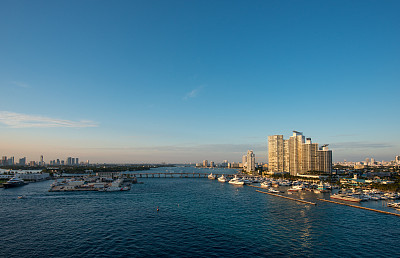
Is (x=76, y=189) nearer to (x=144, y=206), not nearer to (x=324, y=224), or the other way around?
(x=144, y=206)

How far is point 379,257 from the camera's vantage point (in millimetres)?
26656

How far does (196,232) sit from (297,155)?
129m

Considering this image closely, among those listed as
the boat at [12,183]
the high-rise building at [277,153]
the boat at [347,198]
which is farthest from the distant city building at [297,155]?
the boat at [12,183]

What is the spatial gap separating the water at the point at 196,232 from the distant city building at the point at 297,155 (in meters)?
94.1

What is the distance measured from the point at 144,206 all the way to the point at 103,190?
41541 mm

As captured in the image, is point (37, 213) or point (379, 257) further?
point (37, 213)

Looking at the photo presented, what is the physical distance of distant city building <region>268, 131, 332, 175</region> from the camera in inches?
5477

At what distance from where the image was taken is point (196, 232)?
3459 centimetres

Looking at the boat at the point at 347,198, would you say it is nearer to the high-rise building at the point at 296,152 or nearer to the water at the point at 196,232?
the water at the point at 196,232

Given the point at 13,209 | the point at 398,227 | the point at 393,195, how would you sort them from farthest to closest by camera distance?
the point at 393,195 < the point at 13,209 < the point at 398,227

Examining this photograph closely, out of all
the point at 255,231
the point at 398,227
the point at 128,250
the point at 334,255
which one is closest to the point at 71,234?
the point at 128,250

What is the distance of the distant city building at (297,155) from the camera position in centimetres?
13912

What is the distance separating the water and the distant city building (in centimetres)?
9413

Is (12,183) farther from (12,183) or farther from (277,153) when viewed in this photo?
(277,153)
